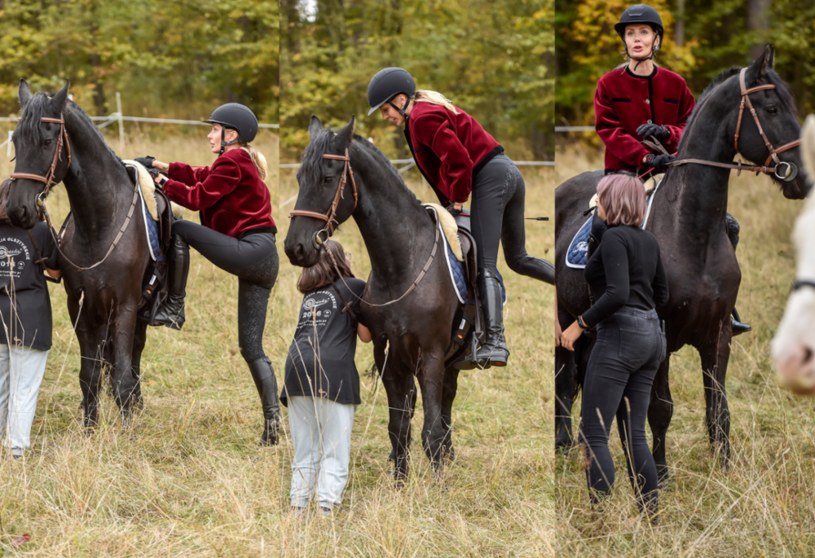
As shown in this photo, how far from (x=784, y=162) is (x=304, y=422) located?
8.46ft

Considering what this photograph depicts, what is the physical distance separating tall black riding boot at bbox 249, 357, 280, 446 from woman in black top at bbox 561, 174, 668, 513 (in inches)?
92.3

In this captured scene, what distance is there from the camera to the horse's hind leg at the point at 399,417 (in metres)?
5.11

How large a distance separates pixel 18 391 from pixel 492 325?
271 cm

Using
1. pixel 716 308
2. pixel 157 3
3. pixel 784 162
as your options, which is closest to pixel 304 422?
pixel 716 308

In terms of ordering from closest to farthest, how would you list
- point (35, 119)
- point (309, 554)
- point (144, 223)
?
point (309, 554) < point (35, 119) < point (144, 223)

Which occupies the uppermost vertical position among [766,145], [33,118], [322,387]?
[33,118]

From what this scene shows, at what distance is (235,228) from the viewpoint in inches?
237

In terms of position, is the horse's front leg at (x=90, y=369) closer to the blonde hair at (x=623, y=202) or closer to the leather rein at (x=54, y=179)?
the leather rein at (x=54, y=179)

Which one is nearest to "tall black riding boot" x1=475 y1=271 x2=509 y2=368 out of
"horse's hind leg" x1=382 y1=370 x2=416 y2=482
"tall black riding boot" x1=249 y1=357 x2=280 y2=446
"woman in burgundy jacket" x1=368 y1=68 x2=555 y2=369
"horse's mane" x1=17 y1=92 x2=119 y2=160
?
"woman in burgundy jacket" x1=368 y1=68 x2=555 y2=369

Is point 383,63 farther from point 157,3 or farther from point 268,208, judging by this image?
point 268,208

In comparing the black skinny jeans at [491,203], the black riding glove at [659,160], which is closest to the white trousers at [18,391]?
the black skinny jeans at [491,203]

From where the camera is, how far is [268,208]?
613 cm

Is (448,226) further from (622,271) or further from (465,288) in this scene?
(622,271)

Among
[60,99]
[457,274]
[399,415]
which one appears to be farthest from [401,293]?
[60,99]
